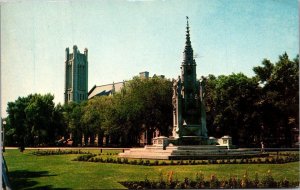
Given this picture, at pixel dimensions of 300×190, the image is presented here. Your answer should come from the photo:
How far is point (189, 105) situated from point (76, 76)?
89.9m

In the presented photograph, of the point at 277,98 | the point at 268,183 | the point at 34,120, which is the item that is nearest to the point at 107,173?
the point at 268,183

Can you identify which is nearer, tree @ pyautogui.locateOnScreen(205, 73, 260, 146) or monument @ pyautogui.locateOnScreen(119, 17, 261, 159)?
monument @ pyautogui.locateOnScreen(119, 17, 261, 159)

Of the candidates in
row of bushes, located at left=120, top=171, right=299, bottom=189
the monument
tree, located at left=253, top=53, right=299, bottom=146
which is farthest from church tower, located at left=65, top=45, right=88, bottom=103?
row of bushes, located at left=120, top=171, right=299, bottom=189

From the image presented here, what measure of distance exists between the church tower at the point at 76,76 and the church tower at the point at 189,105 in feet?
269

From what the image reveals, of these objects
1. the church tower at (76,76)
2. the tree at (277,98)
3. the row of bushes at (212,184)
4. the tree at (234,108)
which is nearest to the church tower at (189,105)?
A: the tree at (277,98)

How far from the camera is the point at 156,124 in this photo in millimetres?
54656

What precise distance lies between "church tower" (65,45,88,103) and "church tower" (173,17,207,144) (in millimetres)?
81938

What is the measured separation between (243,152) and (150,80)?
26166mm

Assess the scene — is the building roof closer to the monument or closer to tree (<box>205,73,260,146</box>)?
tree (<box>205,73,260,146</box>)

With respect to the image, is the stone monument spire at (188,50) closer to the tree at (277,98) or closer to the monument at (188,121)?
the monument at (188,121)

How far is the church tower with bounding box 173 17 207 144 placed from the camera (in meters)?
32.4

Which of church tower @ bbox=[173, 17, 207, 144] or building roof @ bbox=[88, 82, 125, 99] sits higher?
building roof @ bbox=[88, 82, 125, 99]

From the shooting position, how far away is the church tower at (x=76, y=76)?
374 feet

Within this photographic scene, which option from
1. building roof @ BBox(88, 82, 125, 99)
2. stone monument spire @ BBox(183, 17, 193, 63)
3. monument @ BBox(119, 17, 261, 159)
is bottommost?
monument @ BBox(119, 17, 261, 159)
